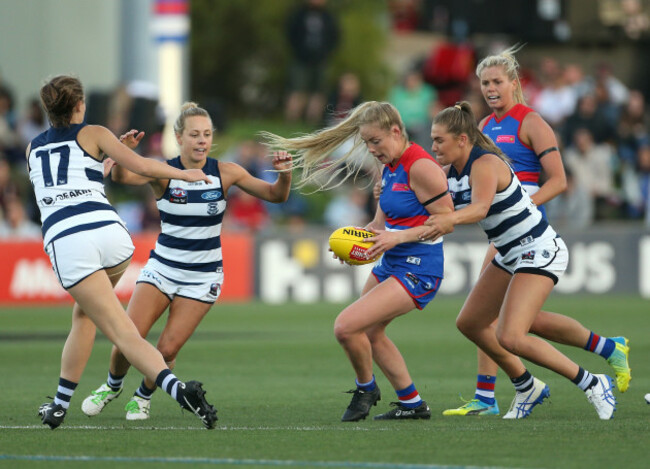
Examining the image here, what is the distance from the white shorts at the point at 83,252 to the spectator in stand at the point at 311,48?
15.6 m

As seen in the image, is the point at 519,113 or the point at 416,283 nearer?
the point at 416,283

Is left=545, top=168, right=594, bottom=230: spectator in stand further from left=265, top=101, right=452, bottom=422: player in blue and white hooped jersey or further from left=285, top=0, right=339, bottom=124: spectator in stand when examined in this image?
left=265, top=101, right=452, bottom=422: player in blue and white hooped jersey

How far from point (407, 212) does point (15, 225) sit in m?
12.2

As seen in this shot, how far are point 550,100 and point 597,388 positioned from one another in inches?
580

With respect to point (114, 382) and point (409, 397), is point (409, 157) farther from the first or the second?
point (114, 382)

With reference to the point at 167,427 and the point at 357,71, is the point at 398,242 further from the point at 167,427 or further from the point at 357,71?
the point at 357,71

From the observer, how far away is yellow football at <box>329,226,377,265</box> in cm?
830

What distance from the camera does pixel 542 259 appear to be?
8.43m

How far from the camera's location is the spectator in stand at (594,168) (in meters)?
21.5

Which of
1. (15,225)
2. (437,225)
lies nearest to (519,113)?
(437,225)

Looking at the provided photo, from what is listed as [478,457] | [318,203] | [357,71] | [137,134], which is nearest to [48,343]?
[137,134]

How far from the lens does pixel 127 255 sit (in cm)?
803

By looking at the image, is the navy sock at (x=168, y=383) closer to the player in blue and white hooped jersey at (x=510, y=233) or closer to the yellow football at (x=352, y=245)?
the yellow football at (x=352, y=245)

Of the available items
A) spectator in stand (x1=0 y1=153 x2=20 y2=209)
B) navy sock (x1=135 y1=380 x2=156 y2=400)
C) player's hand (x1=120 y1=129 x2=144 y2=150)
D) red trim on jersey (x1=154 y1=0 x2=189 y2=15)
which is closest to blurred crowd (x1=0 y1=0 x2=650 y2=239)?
spectator in stand (x1=0 y1=153 x2=20 y2=209)
